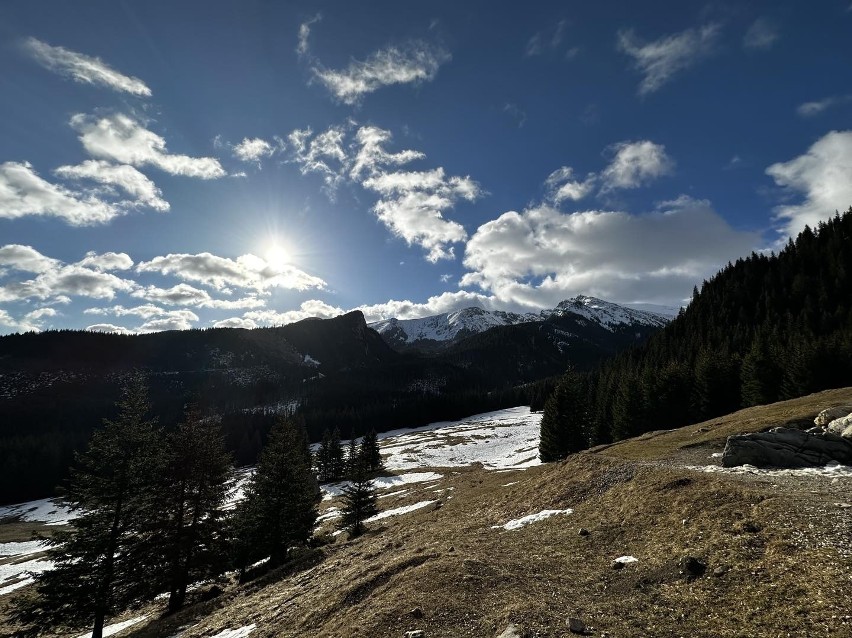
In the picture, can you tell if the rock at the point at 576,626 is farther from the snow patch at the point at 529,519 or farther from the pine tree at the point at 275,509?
the pine tree at the point at 275,509

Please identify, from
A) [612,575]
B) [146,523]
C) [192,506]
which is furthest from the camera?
[192,506]

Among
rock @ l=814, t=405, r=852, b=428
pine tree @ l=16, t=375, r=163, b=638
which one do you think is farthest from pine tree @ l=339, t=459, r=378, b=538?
rock @ l=814, t=405, r=852, b=428

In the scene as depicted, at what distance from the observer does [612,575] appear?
1372 centimetres

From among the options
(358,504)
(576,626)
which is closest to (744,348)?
(358,504)

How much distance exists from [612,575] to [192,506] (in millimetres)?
28069

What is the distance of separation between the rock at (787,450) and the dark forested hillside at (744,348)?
37128 mm

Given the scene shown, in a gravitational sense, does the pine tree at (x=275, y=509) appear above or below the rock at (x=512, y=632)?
below

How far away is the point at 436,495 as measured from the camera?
48875mm

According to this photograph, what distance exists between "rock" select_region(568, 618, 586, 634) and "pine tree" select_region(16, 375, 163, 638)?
1011 inches

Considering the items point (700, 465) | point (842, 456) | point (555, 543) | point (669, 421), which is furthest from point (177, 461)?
point (669, 421)

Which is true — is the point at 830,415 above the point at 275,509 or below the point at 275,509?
above

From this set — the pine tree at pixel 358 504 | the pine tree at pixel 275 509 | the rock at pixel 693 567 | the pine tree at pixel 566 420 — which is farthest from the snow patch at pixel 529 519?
the pine tree at pixel 566 420

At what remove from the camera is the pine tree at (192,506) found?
27.0 metres

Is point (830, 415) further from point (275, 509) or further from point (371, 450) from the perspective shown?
point (371, 450)
